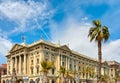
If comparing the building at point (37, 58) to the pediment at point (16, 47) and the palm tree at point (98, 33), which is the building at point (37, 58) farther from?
the palm tree at point (98, 33)

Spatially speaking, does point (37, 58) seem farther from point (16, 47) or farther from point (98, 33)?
point (98, 33)

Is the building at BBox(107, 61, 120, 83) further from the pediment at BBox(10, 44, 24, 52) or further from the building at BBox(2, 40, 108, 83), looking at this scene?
the pediment at BBox(10, 44, 24, 52)

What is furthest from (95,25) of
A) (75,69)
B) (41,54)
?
(75,69)

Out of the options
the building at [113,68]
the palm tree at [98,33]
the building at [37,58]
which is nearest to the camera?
the palm tree at [98,33]

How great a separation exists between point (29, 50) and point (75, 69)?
94.4ft

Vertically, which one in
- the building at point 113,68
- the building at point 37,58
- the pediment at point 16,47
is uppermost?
the pediment at point 16,47

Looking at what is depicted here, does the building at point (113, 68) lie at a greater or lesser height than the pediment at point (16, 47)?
lesser

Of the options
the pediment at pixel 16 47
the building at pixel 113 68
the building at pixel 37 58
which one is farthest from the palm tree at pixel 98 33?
the building at pixel 113 68

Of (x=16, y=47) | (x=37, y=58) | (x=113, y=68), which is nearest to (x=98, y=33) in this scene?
(x=37, y=58)

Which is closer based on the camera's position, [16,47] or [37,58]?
[37,58]

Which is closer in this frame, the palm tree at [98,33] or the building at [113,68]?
the palm tree at [98,33]

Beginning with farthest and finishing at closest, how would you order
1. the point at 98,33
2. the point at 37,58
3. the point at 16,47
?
the point at 16,47 → the point at 37,58 → the point at 98,33

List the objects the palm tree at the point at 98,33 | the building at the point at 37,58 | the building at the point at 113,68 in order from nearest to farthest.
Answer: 1. the palm tree at the point at 98,33
2. the building at the point at 37,58
3. the building at the point at 113,68

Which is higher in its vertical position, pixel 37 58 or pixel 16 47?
pixel 16 47
